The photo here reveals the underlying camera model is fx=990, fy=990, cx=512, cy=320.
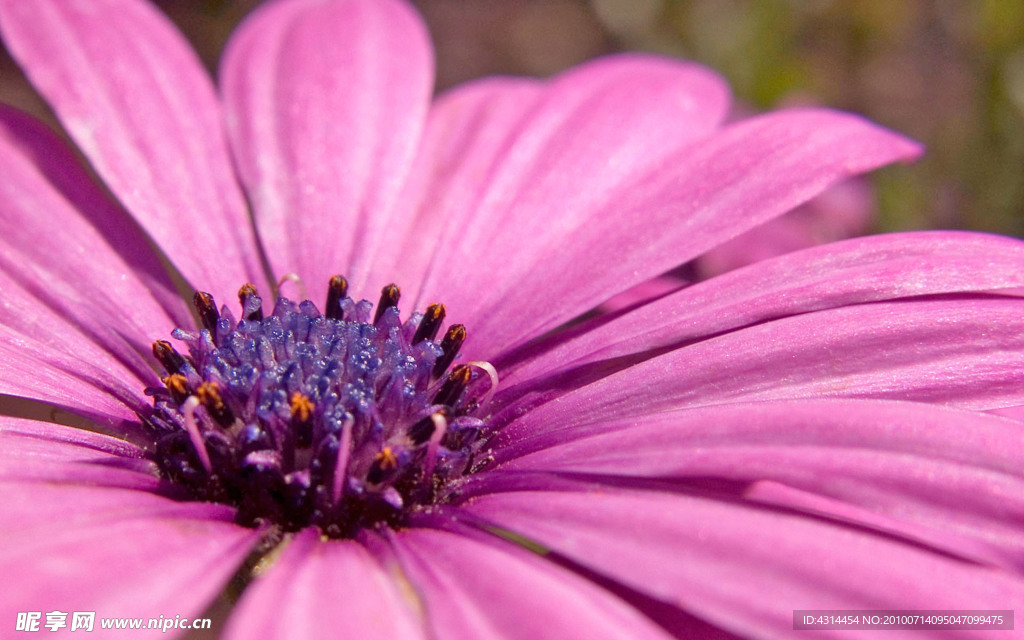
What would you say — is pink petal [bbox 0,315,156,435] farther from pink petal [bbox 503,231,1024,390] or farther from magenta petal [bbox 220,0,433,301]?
pink petal [bbox 503,231,1024,390]

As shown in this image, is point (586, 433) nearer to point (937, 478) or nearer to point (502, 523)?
point (502, 523)

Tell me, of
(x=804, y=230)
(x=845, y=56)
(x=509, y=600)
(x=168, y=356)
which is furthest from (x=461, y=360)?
(x=845, y=56)

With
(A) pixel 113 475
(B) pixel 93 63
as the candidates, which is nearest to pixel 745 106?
(B) pixel 93 63

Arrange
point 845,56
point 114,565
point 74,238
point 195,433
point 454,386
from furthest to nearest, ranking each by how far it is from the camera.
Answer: point 845,56 < point 74,238 < point 454,386 < point 195,433 < point 114,565

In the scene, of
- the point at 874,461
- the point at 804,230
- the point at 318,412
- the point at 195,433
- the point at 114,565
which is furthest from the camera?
the point at 804,230

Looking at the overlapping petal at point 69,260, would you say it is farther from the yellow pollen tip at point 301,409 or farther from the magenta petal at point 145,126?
the yellow pollen tip at point 301,409

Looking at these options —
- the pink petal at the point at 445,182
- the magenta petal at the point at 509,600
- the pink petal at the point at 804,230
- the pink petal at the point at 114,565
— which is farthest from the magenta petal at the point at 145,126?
the pink petal at the point at 804,230

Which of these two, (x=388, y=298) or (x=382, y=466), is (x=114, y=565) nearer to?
(x=382, y=466)
